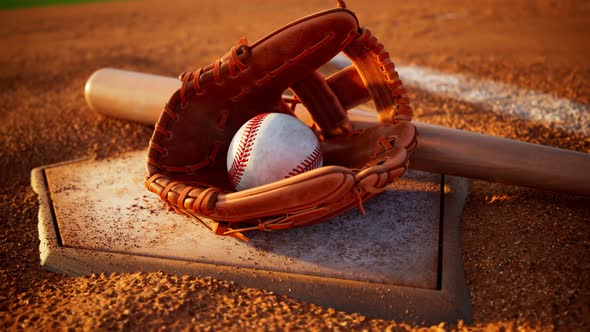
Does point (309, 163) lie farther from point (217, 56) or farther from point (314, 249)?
point (217, 56)

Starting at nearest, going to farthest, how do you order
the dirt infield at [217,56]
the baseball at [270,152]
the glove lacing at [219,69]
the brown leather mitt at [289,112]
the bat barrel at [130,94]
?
the dirt infield at [217,56] → the brown leather mitt at [289,112] → the baseball at [270,152] → the glove lacing at [219,69] → the bat barrel at [130,94]

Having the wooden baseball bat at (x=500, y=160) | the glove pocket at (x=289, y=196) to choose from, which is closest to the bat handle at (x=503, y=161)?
the wooden baseball bat at (x=500, y=160)

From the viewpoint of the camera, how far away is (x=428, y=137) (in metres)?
2.64

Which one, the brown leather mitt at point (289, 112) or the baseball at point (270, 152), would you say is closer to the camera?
the brown leather mitt at point (289, 112)

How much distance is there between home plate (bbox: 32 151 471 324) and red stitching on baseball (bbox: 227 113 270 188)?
29 cm

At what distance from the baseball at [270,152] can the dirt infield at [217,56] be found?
52cm

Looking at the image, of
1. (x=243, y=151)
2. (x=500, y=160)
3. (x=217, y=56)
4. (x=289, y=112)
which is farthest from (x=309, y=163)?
(x=217, y=56)

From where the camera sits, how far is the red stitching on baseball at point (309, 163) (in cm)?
233

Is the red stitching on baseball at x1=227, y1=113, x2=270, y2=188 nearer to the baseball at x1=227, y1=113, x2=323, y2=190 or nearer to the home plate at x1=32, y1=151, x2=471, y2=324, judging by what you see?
the baseball at x1=227, y1=113, x2=323, y2=190

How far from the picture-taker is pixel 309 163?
7.78 ft

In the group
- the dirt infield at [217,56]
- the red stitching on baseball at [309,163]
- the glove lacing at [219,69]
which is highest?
the glove lacing at [219,69]

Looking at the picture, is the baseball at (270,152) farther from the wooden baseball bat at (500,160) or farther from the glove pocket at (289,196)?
the wooden baseball bat at (500,160)

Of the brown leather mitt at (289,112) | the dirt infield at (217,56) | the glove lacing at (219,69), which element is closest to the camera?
A: the dirt infield at (217,56)

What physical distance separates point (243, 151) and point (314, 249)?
562 millimetres
